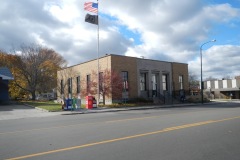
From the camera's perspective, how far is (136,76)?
37.5 m

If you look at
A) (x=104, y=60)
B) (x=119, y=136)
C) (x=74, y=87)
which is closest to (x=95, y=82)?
(x=104, y=60)

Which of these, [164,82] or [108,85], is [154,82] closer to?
[164,82]

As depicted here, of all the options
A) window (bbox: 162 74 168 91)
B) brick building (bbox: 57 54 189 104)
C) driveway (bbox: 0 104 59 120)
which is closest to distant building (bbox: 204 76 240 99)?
brick building (bbox: 57 54 189 104)

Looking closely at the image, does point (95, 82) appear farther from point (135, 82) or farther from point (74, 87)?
point (74, 87)

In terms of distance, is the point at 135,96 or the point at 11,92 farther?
the point at 11,92

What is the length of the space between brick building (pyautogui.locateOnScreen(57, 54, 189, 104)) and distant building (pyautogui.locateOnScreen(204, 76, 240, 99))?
2274 cm

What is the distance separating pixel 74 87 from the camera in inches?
1722

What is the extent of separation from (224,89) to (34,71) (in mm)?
44743

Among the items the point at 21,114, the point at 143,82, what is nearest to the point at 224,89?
the point at 143,82

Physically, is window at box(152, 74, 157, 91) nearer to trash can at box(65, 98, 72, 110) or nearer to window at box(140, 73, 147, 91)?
window at box(140, 73, 147, 91)

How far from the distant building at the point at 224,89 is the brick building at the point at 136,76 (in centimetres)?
2274

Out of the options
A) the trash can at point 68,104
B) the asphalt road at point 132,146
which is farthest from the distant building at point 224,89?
the asphalt road at point 132,146

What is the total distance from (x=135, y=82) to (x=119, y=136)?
27.9 metres

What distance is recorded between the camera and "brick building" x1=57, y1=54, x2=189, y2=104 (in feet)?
117
